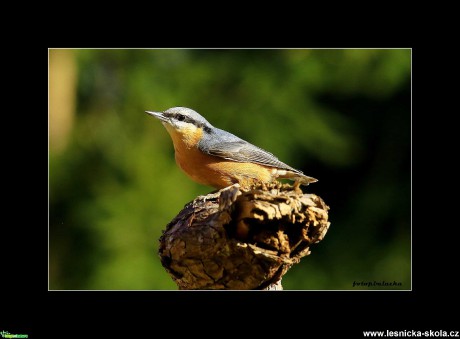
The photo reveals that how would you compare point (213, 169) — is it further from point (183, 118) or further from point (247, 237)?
point (247, 237)

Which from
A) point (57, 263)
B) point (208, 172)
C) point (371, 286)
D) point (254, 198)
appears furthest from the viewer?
point (57, 263)

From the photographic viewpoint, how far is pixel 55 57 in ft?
24.0

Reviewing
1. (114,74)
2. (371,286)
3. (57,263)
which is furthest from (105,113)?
(371,286)

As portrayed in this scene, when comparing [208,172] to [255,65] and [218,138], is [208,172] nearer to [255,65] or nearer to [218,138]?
[218,138]

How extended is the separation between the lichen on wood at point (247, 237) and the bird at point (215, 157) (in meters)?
1.89

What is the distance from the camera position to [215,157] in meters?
5.43

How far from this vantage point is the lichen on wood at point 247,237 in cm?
298

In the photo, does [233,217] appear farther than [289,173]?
No

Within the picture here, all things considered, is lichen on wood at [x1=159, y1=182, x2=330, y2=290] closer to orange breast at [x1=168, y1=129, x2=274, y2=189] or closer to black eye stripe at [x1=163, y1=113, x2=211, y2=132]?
orange breast at [x1=168, y1=129, x2=274, y2=189]

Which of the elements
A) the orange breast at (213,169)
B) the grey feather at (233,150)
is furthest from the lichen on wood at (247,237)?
the grey feather at (233,150)

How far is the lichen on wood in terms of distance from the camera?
2979 millimetres

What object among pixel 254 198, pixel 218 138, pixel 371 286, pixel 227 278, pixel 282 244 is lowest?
pixel 371 286

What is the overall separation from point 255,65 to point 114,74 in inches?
79.8
